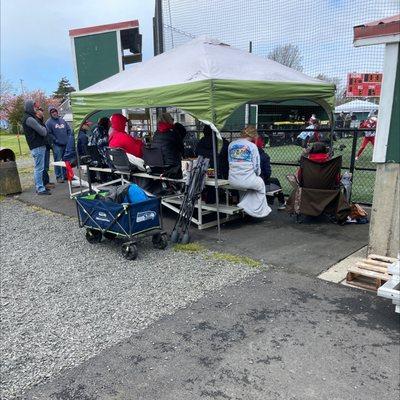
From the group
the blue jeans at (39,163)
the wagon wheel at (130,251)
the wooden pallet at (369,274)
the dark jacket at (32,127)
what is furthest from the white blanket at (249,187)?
the blue jeans at (39,163)

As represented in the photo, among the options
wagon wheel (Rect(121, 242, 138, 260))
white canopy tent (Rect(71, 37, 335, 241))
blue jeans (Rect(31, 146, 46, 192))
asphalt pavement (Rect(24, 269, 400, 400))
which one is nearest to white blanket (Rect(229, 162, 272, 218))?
white canopy tent (Rect(71, 37, 335, 241))

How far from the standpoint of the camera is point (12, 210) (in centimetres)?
812

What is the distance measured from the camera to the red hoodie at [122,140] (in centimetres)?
704

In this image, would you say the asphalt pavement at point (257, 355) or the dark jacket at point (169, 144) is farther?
the dark jacket at point (169, 144)

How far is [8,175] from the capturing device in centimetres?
941

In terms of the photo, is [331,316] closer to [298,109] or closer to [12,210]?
[12,210]

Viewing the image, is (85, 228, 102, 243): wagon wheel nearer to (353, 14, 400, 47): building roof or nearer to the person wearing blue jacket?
(353, 14, 400, 47): building roof

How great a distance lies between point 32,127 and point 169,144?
385cm

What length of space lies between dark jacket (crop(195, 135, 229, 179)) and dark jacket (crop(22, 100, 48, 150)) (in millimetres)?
4249

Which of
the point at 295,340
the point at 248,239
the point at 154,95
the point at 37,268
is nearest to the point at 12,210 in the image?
the point at 37,268

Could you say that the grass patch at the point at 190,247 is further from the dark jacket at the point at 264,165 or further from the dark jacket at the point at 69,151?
the dark jacket at the point at 69,151

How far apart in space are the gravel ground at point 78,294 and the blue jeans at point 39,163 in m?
3.21

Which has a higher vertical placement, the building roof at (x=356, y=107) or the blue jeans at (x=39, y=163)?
the building roof at (x=356, y=107)

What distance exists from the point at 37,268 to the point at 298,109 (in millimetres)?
23369
